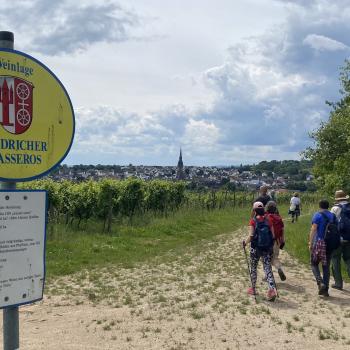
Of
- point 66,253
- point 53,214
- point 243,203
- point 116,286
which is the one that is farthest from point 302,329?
point 243,203

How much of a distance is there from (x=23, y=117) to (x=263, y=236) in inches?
257

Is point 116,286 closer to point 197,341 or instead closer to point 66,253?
point 197,341

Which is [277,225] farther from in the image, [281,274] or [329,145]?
[329,145]

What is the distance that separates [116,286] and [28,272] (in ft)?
22.2

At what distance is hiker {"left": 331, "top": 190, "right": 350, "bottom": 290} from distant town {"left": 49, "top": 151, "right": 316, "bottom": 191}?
151 feet

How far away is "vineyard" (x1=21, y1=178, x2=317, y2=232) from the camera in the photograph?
20.7 metres

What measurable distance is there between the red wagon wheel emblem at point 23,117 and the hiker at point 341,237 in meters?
7.89

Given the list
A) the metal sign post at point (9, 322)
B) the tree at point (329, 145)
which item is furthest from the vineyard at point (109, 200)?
the metal sign post at point (9, 322)

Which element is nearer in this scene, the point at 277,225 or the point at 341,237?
the point at 341,237

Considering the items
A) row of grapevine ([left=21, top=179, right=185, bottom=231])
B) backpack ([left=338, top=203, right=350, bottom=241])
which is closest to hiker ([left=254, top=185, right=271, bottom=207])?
backpack ([left=338, top=203, right=350, bottom=241])

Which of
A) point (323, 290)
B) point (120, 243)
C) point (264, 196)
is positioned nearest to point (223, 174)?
point (120, 243)

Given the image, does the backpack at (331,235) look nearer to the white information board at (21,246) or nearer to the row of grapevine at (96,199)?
the white information board at (21,246)

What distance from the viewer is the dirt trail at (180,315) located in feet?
20.2

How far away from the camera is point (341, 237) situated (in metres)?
9.70
